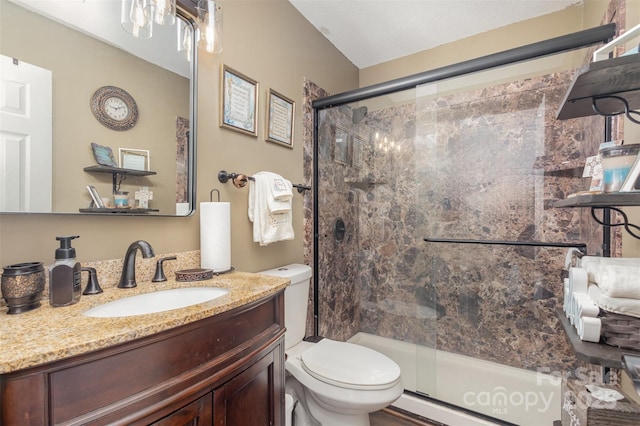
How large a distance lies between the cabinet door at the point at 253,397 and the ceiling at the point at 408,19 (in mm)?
2111

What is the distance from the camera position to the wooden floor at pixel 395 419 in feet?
5.55

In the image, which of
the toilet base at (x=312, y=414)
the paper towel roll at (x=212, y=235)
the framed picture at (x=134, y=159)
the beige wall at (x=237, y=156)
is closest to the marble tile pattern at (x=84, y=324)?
the beige wall at (x=237, y=156)

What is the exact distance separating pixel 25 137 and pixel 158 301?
630mm

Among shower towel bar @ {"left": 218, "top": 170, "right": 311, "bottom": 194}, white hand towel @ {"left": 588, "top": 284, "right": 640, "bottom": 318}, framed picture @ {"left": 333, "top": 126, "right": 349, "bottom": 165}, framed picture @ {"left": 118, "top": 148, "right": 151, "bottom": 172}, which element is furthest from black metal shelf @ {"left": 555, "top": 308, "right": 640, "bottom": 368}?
framed picture @ {"left": 333, "top": 126, "right": 349, "bottom": 165}

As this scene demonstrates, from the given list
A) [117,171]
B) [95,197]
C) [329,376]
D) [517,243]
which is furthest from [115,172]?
[517,243]

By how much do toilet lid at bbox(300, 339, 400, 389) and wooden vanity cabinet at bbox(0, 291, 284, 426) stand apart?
357 millimetres

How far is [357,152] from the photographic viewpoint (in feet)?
7.96

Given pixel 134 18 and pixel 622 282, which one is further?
pixel 134 18

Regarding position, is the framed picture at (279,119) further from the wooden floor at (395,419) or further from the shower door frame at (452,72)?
the wooden floor at (395,419)

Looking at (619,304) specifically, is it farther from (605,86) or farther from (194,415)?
(194,415)

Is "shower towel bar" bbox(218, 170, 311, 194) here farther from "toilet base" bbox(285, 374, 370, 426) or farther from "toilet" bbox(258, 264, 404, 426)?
"toilet base" bbox(285, 374, 370, 426)

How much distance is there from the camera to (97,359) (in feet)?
1.89

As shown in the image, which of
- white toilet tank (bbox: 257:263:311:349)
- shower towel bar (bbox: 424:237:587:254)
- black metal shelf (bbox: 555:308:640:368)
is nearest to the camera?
black metal shelf (bbox: 555:308:640:368)

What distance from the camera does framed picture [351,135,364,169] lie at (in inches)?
94.7
